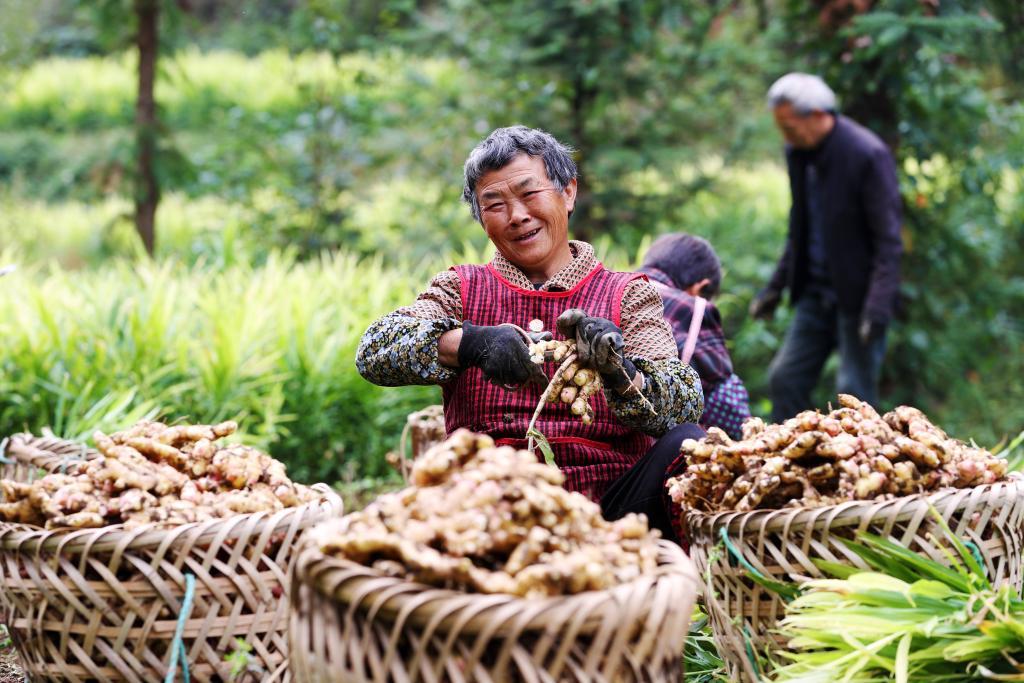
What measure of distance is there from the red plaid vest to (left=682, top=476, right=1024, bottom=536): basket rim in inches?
23.1

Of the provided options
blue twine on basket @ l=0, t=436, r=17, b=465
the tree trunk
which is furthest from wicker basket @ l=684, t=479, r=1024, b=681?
the tree trunk

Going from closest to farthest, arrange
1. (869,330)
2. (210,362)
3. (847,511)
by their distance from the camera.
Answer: (847,511) → (210,362) → (869,330)

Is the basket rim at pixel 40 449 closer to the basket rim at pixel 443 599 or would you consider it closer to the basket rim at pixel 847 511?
the basket rim at pixel 443 599

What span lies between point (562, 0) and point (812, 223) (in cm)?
262

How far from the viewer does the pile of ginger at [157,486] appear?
87.7 inches

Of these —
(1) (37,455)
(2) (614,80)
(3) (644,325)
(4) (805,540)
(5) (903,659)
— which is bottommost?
(1) (37,455)

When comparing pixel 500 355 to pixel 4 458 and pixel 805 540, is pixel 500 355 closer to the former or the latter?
pixel 805 540

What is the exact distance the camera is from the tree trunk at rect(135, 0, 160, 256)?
834 centimetres

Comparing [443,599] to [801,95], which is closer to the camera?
[443,599]

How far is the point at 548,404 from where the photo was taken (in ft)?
9.58

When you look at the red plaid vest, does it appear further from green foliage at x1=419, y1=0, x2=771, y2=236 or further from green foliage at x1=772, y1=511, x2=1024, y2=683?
green foliage at x1=419, y1=0, x2=771, y2=236

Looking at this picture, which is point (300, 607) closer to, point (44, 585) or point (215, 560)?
point (215, 560)

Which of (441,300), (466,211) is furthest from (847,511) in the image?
(466,211)

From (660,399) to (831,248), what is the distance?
331 cm
